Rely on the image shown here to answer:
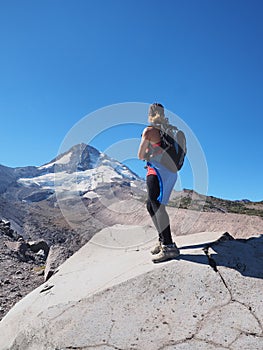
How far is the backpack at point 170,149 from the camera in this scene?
4.23 meters

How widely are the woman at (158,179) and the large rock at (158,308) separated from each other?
227mm

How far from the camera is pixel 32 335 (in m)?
3.63

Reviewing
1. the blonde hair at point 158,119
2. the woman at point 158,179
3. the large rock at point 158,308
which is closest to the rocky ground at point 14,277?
the large rock at point 158,308

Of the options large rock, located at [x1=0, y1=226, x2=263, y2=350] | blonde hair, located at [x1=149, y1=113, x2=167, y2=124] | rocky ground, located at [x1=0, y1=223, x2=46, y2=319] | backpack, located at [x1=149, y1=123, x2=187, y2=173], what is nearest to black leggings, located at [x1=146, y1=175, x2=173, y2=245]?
backpack, located at [x1=149, y1=123, x2=187, y2=173]

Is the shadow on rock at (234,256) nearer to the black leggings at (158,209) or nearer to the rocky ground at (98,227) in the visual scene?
the black leggings at (158,209)

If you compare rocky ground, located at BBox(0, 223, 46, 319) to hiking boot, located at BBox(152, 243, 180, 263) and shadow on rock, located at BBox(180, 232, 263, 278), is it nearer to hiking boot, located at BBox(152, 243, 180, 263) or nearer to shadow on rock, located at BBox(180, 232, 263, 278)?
hiking boot, located at BBox(152, 243, 180, 263)

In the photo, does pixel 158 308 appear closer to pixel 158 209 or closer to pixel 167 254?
pixel 167 254

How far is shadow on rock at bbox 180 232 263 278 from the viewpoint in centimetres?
397

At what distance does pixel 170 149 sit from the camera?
4.23 m

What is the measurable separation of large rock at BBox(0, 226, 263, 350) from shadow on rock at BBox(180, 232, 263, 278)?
0.04 feet

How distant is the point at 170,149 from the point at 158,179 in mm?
407

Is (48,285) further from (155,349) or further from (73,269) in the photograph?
(155,349)

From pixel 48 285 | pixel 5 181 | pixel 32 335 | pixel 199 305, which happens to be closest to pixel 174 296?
pixel 199 305

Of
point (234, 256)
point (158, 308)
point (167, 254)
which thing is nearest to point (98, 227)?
point (167, 254)
